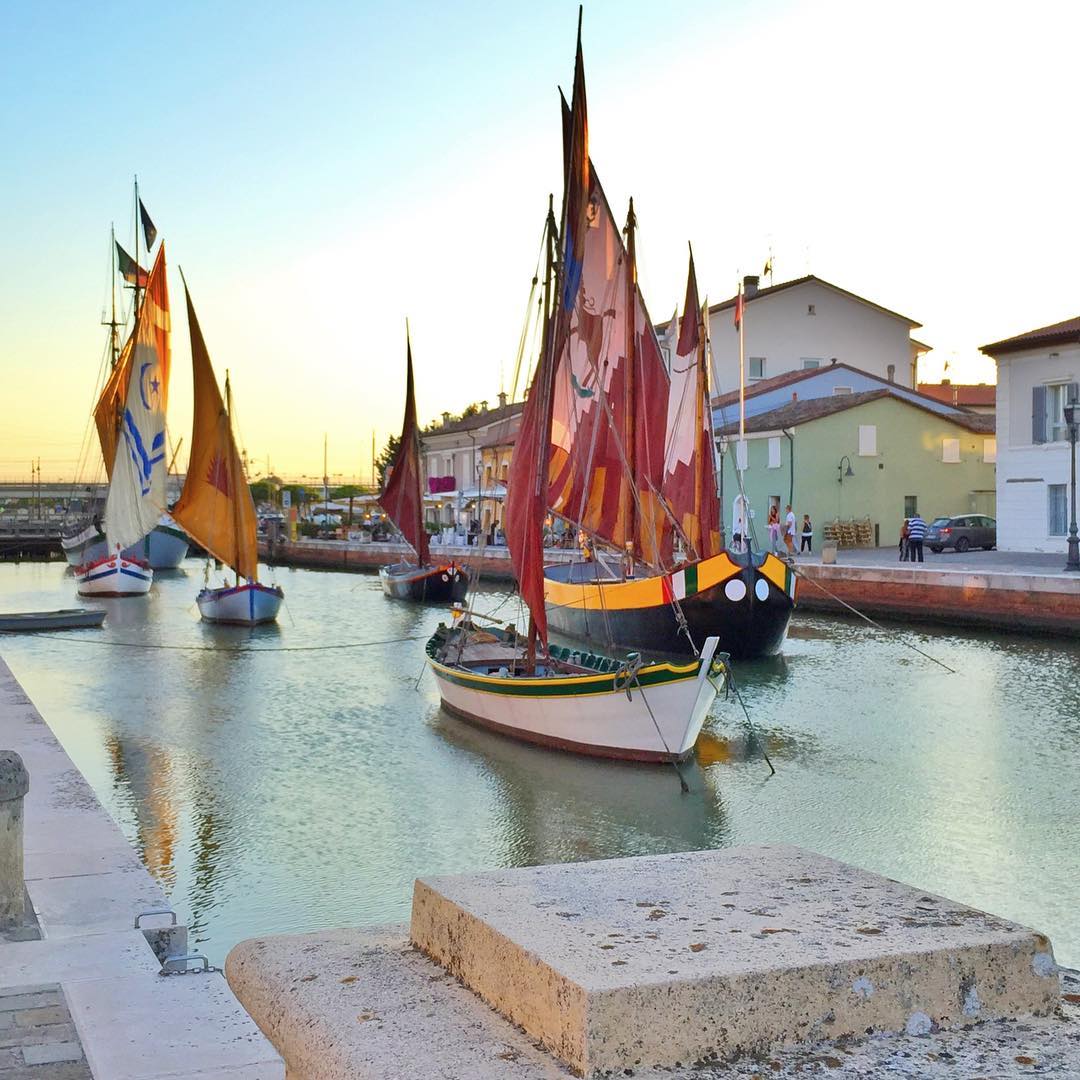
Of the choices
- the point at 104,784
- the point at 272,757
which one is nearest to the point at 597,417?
the point at 272,757

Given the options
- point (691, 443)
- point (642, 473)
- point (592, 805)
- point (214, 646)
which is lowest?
point (592, 805)

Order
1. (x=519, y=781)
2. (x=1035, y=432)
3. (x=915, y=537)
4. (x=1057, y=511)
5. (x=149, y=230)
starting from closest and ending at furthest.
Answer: (x=519, y=781) → (x=915, y=537) → (x=1057, y=511) → (x=1035, y=432) → (x=149, y=230)

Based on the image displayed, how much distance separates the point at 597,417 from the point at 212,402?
490 inches

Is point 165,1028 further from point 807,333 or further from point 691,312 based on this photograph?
point 807,333

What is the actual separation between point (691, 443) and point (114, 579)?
24714mm

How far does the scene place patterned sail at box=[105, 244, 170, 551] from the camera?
31.4 m

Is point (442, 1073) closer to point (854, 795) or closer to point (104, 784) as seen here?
point (854, 795)

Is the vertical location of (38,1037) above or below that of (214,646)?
above

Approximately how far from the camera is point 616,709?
613 inches

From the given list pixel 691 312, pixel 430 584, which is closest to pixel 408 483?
pixel 430 584

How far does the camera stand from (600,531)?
25.6 meters

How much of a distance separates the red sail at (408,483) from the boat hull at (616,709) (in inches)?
953

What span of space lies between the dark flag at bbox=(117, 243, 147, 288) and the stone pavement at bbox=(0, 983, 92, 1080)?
4098cm

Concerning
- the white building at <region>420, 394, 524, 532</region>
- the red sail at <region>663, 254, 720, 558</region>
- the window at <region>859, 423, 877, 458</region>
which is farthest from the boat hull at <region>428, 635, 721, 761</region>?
the white building at <region>420, 394, 524, 532</region>
